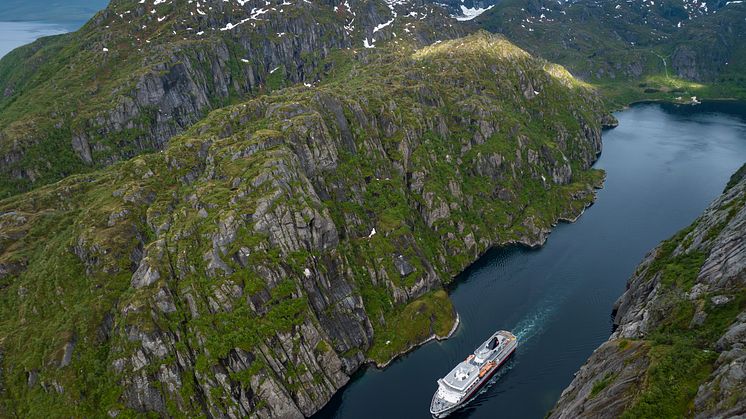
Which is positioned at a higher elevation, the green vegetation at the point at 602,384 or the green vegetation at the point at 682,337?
the green vegetation at the point at 682,337

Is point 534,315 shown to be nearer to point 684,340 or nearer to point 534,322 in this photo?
point 534,322

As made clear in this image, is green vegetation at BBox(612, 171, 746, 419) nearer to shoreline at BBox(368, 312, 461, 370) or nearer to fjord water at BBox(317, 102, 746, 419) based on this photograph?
fjord water at BBox(317, 102, 746, 419)

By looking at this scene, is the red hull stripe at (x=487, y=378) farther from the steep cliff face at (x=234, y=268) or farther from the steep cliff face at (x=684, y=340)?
the steep cliff face at (x=684, y=340)

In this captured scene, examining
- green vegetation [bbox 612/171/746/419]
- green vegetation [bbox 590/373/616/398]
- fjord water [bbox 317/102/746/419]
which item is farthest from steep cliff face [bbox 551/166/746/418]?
fjord water [bbox 317/102/746/419]

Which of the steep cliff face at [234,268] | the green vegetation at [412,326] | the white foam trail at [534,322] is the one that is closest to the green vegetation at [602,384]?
the white foam trail at [534,322]

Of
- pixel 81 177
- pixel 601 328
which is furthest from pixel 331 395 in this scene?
pixel 81 177

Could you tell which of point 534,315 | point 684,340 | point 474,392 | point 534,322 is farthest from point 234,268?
point 684,340
